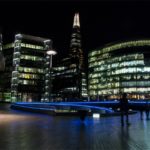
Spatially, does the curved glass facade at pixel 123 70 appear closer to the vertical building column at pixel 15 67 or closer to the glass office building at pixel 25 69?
the glass office building at pixel 25 69

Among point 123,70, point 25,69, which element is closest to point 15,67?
point 25,69

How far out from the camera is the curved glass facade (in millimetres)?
138750

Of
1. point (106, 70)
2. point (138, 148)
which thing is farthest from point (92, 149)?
point (106, 70)

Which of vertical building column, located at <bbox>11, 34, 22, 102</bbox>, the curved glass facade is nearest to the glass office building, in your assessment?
vertical building column, located at <bbox>11, 34, 22, 102</bbox>

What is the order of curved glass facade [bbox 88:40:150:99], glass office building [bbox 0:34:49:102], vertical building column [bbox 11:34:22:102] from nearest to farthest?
vertical building column [bbox 11:34:22:102]
glass office building [bbox 0:34:49:102]
curved glass facade [bbox 88:40:150:99]

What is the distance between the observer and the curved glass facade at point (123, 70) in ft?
455

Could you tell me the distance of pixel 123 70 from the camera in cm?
14525

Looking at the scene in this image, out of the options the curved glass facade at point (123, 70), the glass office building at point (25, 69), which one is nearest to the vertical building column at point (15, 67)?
the glass office building at point (25, 69)

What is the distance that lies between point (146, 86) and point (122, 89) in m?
12.6

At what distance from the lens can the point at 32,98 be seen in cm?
12988

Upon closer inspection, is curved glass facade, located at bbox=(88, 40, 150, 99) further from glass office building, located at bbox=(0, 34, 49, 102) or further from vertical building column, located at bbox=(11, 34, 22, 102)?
vertical building column, located at bbox=(11, 34, 22, 102)

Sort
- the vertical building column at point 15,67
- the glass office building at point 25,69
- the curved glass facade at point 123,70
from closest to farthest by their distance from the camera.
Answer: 1. the vertical building column at point 15,67
2. the glass office building at point 25,69
3. the curved glass facade at point 123,70

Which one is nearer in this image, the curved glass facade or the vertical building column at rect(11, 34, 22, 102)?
the vertical building column at rect(11, 34, 22, 102)

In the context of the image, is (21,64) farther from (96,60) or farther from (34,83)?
(96,60)
